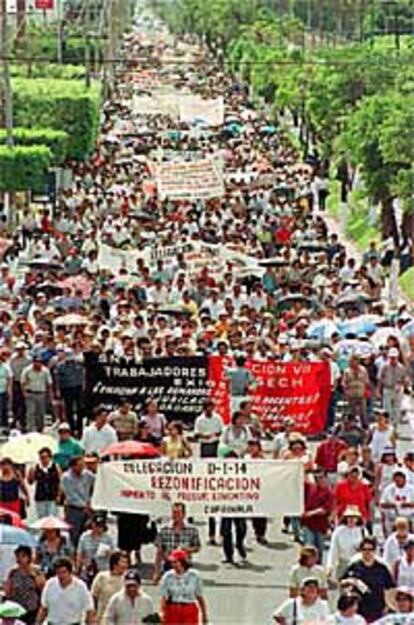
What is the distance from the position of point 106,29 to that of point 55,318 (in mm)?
96398

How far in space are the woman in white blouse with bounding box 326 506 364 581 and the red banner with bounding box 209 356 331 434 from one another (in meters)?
6.55

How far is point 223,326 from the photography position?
2764cm

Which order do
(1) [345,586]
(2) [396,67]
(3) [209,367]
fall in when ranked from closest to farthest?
1. (1) [345,586]
2. (3) [209,367]
3. (2) [396,67]

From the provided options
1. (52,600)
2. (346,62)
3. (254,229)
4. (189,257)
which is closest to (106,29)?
(346,62)

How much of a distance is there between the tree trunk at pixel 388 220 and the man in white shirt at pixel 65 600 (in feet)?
88.6

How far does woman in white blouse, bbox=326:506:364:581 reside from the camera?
17.5 meters

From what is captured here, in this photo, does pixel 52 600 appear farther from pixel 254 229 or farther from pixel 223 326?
pixel 254 229

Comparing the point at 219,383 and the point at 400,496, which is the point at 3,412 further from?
the point at 400,496

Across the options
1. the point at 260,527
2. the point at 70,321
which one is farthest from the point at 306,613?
the point at 70,321

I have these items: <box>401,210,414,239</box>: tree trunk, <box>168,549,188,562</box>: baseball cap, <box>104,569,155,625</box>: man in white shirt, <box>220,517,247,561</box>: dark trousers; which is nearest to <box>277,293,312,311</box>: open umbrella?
<box>401,210,414,239</box>: tree trunk

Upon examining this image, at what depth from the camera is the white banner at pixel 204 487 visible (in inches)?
734

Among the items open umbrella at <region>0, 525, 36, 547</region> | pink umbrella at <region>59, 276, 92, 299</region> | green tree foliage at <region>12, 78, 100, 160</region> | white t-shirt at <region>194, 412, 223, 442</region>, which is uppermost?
open umbrella at <region>0, 525, 36, 547</region>

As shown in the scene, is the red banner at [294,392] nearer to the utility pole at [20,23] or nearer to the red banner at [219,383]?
the red banner at [219,383]

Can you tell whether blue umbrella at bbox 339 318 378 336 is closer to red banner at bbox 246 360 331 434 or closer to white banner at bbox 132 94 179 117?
red banner at bbox 246 360 331 434
